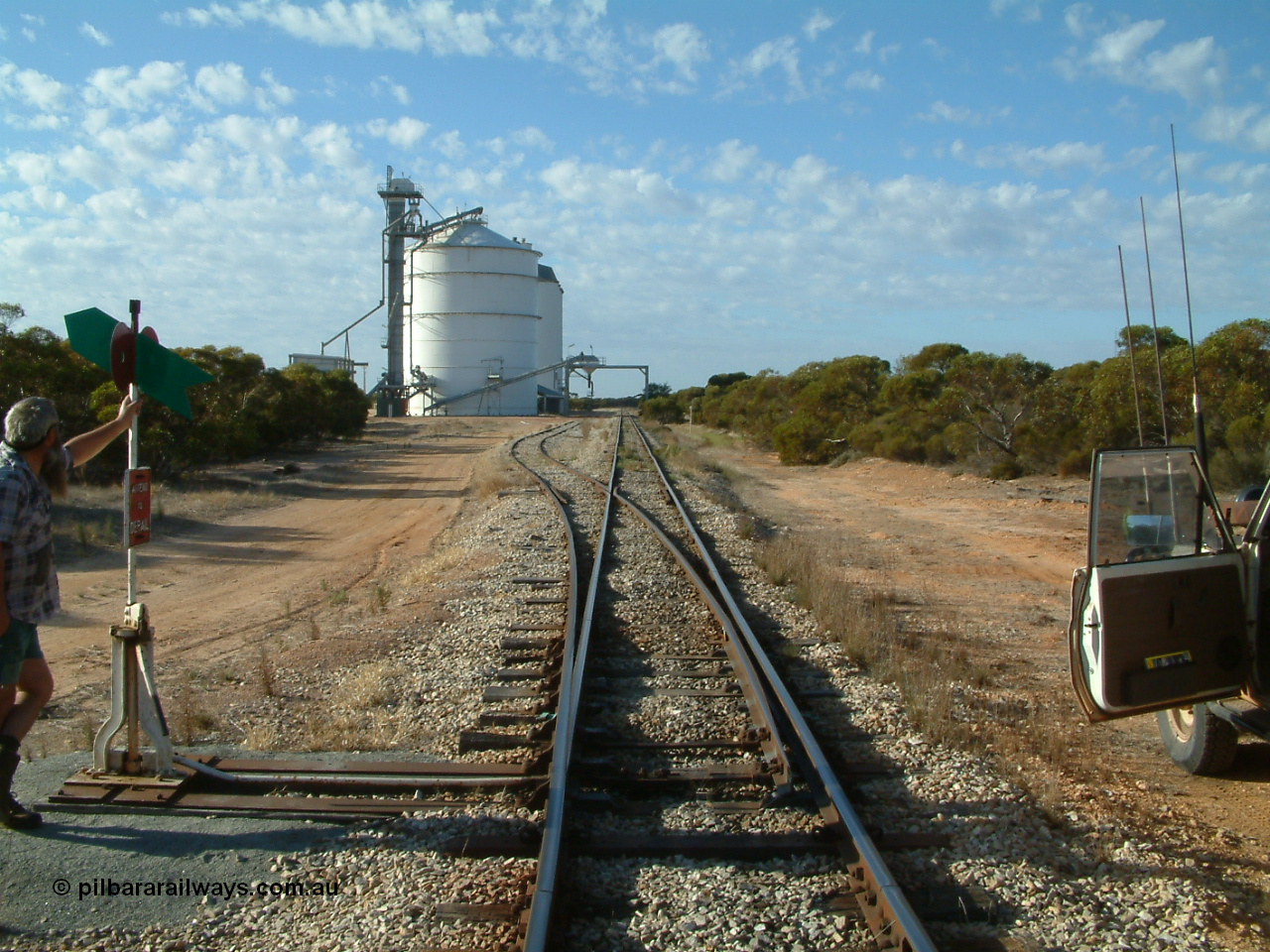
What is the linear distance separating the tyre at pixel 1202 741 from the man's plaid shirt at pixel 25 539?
19.0 ft

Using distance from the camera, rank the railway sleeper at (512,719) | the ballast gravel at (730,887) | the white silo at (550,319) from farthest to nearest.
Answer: the white silo at (550,319) < the railway sleeper at (512,719) < the ballast gravel at (730,887)

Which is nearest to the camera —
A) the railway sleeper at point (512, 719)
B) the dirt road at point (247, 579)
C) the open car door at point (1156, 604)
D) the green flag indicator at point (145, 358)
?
the open car door at point (1156, 604)

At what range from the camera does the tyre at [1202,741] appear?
18.7 ft

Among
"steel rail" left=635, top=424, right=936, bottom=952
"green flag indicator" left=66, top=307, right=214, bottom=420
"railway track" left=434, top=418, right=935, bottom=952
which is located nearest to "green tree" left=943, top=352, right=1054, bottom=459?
"railway track" left=434, top=418, right=935, bottom=952

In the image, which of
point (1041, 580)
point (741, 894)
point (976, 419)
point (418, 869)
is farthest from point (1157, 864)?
point (976, 419)

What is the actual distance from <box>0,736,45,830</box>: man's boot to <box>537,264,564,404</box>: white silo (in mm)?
85190

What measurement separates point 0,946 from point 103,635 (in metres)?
6.97

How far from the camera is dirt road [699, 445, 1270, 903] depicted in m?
5.54

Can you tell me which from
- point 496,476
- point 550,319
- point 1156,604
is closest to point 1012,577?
point 1156,604

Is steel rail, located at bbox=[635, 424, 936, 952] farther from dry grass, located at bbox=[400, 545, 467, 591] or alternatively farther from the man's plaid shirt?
dry grass, located at bbox=[400, 545, 467, 591]

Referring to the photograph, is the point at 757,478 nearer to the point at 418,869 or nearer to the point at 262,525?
the point at 262,525

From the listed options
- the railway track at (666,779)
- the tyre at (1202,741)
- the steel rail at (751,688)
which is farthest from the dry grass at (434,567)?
the tyre at (1202,741)

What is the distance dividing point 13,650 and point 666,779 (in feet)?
10.4

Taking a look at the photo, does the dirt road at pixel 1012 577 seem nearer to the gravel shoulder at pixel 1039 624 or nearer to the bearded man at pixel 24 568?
the gravel shoulder at pixel 1039 624
